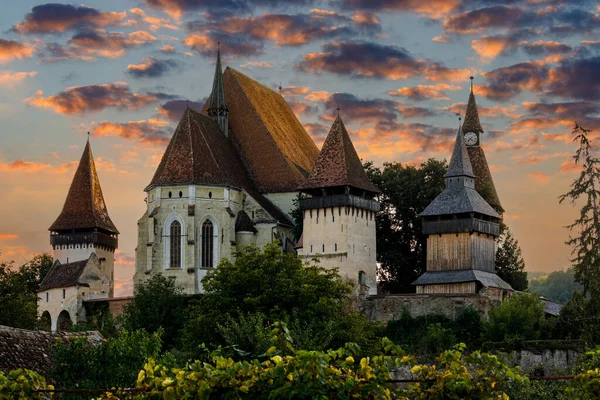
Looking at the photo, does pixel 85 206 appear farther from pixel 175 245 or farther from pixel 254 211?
pixel 254 211

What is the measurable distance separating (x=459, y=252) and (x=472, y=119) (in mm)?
20255

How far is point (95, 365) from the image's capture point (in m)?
27.8

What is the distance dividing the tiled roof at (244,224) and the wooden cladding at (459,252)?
1257cm

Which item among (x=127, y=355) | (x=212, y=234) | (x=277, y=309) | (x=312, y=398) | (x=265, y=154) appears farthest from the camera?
(x=265, y=154)

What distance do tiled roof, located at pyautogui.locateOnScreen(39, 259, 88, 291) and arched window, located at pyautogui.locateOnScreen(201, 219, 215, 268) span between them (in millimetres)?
9119

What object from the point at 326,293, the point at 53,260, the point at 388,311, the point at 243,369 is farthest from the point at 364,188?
the point at 243,369

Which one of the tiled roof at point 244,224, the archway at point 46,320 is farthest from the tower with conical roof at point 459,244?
the archway at point 46,320

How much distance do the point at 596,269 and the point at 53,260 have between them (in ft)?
139

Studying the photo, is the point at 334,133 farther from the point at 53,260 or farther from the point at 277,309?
the point at 53,260

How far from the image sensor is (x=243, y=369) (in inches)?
677

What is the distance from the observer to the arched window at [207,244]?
245ft

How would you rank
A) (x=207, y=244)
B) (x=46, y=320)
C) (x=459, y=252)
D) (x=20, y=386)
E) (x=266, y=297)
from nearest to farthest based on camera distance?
(x=20, y=386) < (x=266, y=297) < (x=459, y=252) < (x=207, y=244) < (x=46, y=320)

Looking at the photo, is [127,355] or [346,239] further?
[346,239]

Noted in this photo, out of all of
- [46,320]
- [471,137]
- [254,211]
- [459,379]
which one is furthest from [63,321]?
[459,379]
